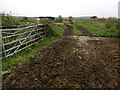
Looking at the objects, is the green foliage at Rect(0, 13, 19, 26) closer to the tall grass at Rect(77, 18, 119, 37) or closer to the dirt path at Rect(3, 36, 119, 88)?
the dirt path at Rect(3, 36, 119, 88)

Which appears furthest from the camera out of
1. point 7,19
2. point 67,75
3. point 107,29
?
point 107,29

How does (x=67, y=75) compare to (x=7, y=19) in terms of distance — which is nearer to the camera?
(x=67, y=75)

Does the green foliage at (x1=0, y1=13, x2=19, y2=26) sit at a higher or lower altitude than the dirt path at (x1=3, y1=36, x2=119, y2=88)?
higher

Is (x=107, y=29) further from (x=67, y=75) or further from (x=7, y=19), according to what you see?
(x=67, y=75)

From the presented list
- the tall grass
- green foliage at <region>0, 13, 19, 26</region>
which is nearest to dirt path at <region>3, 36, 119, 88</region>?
green foliage at <region>0, 13, 19, 26</region>

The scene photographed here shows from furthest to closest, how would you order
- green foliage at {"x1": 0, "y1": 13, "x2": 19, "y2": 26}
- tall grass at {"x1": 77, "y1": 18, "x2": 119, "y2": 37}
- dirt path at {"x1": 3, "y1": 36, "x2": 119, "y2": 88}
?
tall grass at {"x1": 77, "y1": 18, "x2": 119, "y2": 37}, green foliage at {"x1": 0, "y1": 13, "x2": 19, "y2": 26}, dirt path at {"x1": 3, "y1": 36, "x2": 119, "y2": 88}

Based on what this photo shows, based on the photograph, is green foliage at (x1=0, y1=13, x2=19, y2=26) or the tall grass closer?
green foliage at (x1=0, y1=13, x2=19, y2=26)

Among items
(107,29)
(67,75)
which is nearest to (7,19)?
(67,75)

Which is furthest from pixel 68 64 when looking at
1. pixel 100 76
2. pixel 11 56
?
pixel 11 56

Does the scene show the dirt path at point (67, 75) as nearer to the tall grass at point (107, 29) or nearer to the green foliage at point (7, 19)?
the green foliage at point (7, 19)

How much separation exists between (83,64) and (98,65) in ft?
1.95

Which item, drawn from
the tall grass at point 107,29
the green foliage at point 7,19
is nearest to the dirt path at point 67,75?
the green foliage at point 7,19

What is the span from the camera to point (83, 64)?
13.1ft

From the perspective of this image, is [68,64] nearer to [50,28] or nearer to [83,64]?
[83,64]
